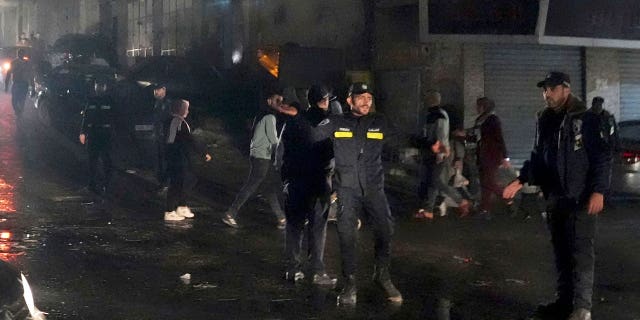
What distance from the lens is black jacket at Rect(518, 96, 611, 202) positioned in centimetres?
675

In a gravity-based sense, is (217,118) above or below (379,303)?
above

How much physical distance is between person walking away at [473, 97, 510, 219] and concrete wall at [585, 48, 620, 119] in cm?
739

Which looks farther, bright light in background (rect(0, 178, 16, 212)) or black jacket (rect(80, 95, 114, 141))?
black jacket (rect(80, 95, 114, 141))

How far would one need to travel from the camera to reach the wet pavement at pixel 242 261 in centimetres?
745

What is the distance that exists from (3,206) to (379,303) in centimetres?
670

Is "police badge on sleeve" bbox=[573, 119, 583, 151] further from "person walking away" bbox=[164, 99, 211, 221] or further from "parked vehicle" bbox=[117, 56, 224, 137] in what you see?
"parked vehicle" bbox=[117, 56, 224, 137]

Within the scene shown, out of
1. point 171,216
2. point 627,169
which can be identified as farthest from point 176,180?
point 627,169

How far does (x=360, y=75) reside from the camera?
19.1 metres

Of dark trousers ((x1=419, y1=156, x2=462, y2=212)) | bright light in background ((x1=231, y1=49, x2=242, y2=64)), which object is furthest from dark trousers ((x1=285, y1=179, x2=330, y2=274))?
bright light in background ((x1=231, y1=49, x2=242, y2=64))

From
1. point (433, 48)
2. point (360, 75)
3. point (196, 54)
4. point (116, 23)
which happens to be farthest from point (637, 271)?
point (116, 23)

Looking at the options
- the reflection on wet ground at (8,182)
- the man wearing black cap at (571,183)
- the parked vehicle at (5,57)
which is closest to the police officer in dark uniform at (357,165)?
the man wearing black cap at (571,183)

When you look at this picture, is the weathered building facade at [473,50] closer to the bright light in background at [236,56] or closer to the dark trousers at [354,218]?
the bright light in background at [236,56]

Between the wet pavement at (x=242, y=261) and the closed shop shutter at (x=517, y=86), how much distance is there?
4.29 metres

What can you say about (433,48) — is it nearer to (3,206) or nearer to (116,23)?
(3,206)
